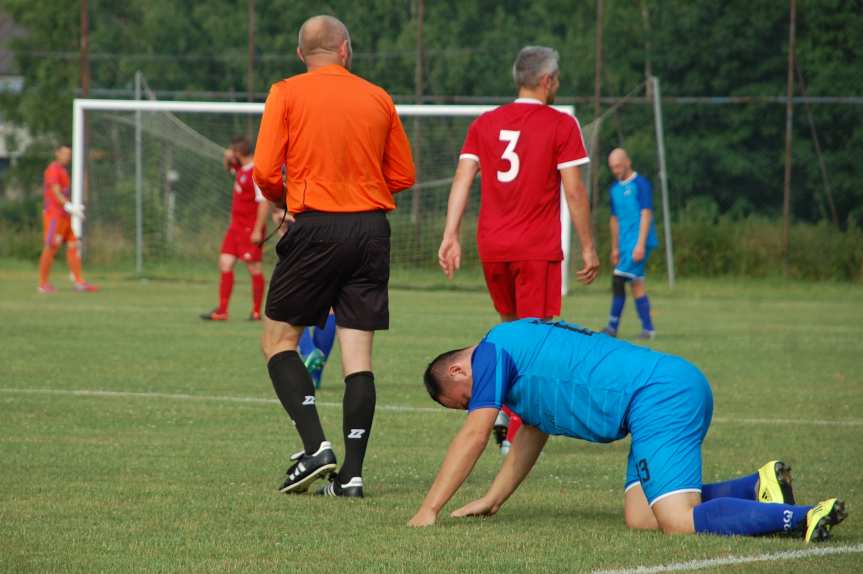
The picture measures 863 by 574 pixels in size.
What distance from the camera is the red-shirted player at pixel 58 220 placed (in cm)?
2262

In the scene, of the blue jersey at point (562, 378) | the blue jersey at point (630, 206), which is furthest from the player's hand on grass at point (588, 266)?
the blue jersey at point (630, 206)

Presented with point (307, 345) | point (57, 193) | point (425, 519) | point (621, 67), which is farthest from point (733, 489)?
point (621, 67)

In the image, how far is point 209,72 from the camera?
37531 mm

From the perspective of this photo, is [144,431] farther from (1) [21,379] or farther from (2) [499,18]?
(2) [499,18]

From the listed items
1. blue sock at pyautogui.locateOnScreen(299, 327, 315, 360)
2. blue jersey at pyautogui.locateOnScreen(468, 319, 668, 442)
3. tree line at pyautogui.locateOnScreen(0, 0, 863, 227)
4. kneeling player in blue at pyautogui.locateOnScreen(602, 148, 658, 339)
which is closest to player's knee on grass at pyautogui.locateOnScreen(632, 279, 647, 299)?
kneeling player in blue at pyautogui.locateOnScreen(602, 148, 658, 339)

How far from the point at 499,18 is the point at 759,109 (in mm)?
9644

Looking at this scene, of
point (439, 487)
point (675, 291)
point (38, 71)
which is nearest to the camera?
point (439, 487)

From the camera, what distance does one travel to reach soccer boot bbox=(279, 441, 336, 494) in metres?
6.61

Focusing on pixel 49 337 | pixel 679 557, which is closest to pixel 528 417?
pixel 679 557

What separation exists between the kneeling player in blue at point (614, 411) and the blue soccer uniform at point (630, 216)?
431 inches

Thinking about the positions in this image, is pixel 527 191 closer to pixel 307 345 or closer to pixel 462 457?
pixel 462 457

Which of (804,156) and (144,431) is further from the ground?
(804,156)

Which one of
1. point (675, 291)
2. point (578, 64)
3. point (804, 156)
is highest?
point (578, 64)

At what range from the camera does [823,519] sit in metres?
5.38
